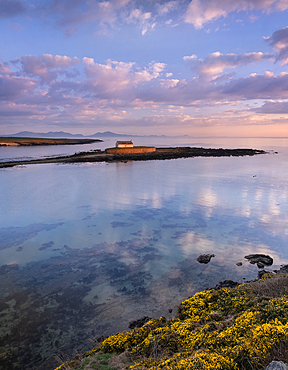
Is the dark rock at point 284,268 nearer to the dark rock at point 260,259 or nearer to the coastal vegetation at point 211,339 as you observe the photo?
the dark rock at point 260,259

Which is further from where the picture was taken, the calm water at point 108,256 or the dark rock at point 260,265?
the dark rock at point 260,265

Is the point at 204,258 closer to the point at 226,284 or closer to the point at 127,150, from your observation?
the point at 226,284

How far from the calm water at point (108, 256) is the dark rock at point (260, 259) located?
36 centimetres

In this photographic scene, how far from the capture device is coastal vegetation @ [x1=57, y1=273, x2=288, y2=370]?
4.11m

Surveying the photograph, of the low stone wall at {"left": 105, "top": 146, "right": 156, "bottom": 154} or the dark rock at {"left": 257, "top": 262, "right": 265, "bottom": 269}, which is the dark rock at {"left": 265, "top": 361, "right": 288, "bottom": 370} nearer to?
the dark rock at {"left": 257, "top": 262, "right": 265, "bottom": 269}

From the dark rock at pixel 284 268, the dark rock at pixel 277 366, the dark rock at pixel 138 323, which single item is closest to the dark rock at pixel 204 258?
the dark rock at pixel 284 268

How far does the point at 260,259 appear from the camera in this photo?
11.9 m

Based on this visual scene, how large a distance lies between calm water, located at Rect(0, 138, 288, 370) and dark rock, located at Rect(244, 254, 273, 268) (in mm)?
360

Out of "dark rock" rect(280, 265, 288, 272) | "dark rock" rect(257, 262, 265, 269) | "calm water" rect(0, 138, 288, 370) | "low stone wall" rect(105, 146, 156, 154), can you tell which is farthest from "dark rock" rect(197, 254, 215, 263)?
"low stone wall" rect(105, 146, 156, 154)

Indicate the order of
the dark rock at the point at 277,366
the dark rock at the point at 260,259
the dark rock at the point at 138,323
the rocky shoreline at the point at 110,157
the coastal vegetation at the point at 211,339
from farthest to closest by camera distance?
1. the rocky shoreline at the point at 110,157
2. the dark rock at the point at 260,259
3. the dark rock at the point at 138,323
4. the coastal vegetation at the point at 211,339
5. the dark rock at the point at 277,366

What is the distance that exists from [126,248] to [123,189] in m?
17.8

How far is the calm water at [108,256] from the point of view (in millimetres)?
7734

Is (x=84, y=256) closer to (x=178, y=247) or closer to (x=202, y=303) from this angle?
(x=178, y=247)

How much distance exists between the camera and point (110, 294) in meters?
9.36
